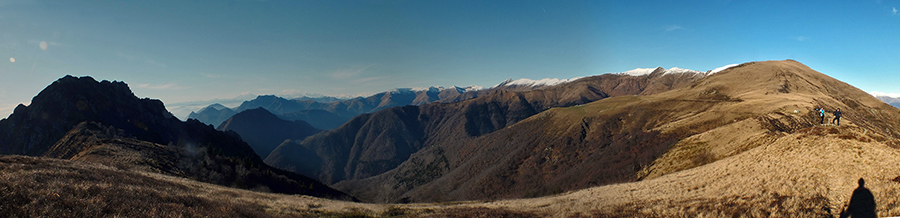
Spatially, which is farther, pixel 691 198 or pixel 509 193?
pixel 509 193

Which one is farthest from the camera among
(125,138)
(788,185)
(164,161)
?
(125,138)

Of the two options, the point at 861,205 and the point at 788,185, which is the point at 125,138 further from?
the point at 861,205

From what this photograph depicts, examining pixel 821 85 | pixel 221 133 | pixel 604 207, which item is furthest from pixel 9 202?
pixel 821 85

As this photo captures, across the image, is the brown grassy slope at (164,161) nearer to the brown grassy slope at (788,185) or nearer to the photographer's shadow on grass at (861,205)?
the brown grassy slope at (788,185)

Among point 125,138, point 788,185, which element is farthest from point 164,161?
point 788,185

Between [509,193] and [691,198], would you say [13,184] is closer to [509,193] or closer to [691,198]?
[691,198]

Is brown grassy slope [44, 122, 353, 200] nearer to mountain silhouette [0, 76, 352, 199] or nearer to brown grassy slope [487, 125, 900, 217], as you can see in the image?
mountain silhouette [0, 76, 352, 199]

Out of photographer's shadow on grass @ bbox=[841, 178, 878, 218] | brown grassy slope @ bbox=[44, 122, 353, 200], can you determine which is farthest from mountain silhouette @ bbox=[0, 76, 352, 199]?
photographer's shadow on grass @ bbox=[841, 178, 878, 218]
